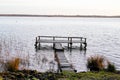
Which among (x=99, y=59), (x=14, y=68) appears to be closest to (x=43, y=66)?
(x=99, y=59)

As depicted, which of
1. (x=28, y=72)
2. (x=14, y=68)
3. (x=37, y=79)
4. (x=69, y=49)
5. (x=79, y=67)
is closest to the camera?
(x=37, y=79)

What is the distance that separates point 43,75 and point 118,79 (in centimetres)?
232

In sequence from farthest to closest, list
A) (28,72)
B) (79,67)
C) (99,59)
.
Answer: (79,67), (99,59), (28,72)

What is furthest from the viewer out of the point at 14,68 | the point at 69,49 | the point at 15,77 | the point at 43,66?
the point at 69,49

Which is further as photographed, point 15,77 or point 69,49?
point 69,49

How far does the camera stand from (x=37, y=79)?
8.87 m

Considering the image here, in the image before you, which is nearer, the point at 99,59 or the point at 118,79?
the point at 118,79

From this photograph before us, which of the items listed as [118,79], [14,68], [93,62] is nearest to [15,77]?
[14,68]

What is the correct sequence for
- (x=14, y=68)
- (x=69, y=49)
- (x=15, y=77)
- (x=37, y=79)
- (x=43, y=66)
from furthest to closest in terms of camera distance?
(x=69, y=49) → (x=43, y=66) → (x=14, y=68) → (x=15, y=77) → (x=37, y=79)

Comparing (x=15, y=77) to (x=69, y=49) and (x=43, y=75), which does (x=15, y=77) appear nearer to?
(x=43, y=75)

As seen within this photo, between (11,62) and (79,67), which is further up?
(11,62)

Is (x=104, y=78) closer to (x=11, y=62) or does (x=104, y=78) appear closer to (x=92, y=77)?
(x=92, y=77)

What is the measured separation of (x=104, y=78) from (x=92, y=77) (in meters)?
0.40

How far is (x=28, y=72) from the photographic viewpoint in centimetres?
1029
